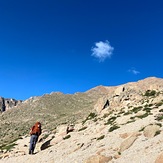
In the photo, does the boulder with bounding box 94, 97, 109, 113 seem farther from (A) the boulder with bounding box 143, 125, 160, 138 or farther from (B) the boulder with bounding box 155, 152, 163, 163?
(B) the boulder with bounding box 155, 152, 163, 163

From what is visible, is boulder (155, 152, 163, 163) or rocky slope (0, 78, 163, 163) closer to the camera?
boulder (155, 152, 163, 163)

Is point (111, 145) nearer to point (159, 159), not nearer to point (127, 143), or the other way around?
point (127, 143)

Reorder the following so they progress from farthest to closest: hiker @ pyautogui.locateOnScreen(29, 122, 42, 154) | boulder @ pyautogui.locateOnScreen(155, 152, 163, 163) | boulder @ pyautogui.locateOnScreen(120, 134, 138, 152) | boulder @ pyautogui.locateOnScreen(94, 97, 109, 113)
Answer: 1. boulder @ pyautogui.locateOnScreen(94, 97, 109, 113)
2. hiker @ pyautogui.locateOnScreen(29, 122, 42, 154)
3. boulder @ pyautogui.locateOnScreen(120, 134, 138, 152)
4. boulder @ pyautogui.locateOnScreen(155, 152, 163, 163)

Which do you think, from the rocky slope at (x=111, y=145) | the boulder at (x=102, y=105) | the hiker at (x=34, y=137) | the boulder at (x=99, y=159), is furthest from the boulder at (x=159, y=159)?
the boulder at (x=102, y=105)

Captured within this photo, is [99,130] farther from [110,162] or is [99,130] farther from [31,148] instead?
[110,162]

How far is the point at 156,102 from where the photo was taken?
35562mm

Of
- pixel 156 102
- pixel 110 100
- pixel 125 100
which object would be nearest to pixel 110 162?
pixel 156 102

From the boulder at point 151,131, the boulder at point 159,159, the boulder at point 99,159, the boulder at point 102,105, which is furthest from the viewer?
the boulder at point 102,105

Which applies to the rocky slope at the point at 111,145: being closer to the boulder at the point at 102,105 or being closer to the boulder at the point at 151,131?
the boulder at the point at 151,131

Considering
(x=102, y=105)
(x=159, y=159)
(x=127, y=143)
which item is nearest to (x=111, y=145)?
(x=127, y=143)

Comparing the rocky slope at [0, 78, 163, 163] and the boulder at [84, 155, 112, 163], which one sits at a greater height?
the rocky slope at [0, 78, 163, 163]

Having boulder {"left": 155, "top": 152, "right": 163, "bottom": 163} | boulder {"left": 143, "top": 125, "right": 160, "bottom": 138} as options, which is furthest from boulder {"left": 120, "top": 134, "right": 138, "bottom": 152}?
boulder {"left": 155, "top": 152, "right": 163, "bottom": 163}

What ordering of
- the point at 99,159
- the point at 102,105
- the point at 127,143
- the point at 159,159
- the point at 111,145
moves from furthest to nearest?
the point at 102,105 → the point at 111,145 → the point at 127,143 → the point at 99,159 → the point at 159,159

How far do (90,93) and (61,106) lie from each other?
3556cm
